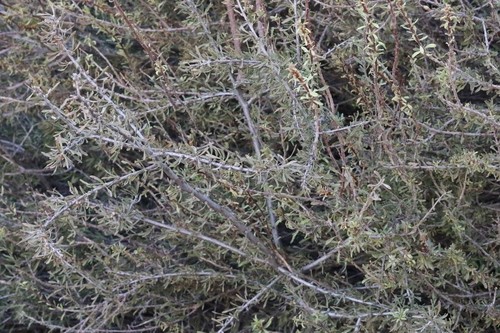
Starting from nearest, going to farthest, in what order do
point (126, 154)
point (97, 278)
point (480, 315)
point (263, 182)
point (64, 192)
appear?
point (263, 182), point (480, 315), point (97, 278), point (126, 154), point (64, 192)

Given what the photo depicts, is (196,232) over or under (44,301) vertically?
over

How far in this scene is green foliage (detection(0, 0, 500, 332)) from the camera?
1783 mm

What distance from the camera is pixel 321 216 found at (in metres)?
1.94

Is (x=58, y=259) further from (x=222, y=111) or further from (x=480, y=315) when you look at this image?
(x=480, y=315)

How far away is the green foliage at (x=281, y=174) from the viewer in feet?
5.85

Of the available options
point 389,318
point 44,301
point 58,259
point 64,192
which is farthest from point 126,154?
point 389,318

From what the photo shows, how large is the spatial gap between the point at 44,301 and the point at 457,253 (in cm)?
122

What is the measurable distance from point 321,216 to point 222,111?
566mm

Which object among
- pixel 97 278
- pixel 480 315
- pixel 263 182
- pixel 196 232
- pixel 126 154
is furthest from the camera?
pixel 126 154

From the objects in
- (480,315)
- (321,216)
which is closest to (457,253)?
(480,315)

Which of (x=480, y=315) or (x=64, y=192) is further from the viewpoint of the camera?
(x=64, y=192)

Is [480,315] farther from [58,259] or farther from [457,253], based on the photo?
Answer: [58,259]

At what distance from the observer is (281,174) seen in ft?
5.89

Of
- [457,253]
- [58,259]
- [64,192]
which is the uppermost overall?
[457,253]
